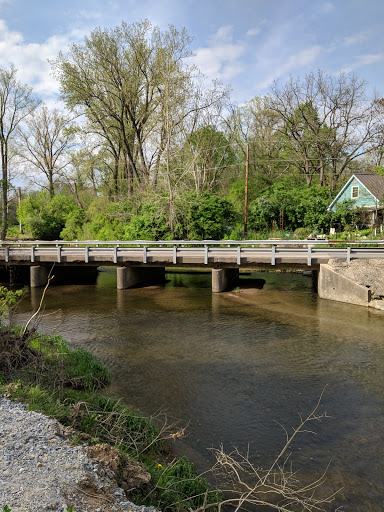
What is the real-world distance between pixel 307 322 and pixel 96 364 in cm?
904

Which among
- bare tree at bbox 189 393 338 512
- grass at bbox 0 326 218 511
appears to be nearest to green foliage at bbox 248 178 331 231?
grass at bbox 0 326 218 511

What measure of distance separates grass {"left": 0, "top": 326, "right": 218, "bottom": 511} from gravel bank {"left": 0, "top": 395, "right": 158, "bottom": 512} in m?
0.38

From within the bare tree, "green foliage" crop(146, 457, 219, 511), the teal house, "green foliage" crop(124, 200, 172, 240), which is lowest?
the bare tree

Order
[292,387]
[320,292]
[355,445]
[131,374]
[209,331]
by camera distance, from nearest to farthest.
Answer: [355,445] < [292,387] < [131,374] < [209,331] < [320,292]

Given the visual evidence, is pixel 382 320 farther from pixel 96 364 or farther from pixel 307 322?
pixel 96 364

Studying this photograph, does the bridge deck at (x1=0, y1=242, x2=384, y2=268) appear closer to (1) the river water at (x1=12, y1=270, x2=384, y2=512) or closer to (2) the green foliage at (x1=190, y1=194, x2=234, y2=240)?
(1) the river water at (x1=12, y1=270, x2=384, y2=512)

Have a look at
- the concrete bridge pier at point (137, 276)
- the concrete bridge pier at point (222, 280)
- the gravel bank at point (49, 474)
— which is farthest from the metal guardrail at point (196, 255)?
the gravel bank at point (49, 474)

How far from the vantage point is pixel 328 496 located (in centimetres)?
550

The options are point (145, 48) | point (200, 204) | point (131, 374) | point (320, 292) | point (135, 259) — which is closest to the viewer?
point (131, 374)

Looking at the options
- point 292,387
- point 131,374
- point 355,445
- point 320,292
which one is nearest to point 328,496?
point 355,445

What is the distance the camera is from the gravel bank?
3.78 metres

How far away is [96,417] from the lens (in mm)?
5969

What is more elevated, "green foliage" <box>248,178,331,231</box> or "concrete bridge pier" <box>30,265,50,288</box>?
"green foliage" <box>248,178,331,231</box>

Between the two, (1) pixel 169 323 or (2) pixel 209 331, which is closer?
(2) pixel 209 331
